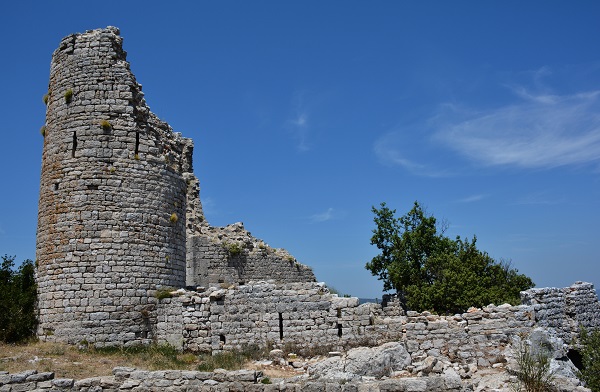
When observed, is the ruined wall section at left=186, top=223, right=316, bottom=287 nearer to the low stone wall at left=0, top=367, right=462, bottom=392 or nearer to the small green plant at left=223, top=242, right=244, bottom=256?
the small green plant at left=223, top=242, right=244, bottom=256

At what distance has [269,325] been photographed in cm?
1504

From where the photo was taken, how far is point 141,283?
15391 mm

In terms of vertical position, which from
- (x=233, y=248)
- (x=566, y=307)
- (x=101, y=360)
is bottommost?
(x=101, y=360)

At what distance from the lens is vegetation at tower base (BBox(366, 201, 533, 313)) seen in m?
23.2

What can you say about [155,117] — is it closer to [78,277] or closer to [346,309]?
Answer: [78,277]

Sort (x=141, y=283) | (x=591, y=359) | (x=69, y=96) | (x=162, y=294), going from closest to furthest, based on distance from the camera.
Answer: (x=591, y=359), (x=141, y=283), (x=162, y=294), (x=69, y=96)

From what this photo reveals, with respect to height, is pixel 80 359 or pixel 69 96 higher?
pixel 69 96

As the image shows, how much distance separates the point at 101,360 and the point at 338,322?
633 cm

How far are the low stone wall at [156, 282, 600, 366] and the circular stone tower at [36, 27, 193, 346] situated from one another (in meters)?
1.19

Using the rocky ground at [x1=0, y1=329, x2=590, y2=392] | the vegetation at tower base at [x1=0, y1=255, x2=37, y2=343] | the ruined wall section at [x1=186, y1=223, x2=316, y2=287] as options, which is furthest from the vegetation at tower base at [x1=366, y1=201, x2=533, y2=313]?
the vegetation at tower base at [x1=0, y1=255, x2=37, y2=343]

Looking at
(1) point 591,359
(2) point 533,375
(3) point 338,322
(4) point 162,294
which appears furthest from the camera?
(4) point 162,294

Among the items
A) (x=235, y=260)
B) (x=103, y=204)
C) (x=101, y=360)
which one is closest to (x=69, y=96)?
(x=103, y=204)

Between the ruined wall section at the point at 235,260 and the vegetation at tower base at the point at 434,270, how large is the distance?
4310 mm

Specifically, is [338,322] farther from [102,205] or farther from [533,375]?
[102,205]
